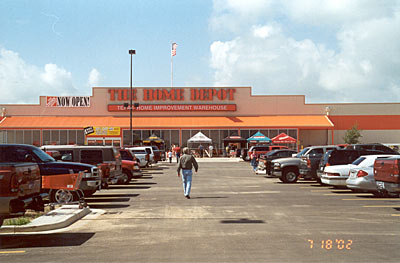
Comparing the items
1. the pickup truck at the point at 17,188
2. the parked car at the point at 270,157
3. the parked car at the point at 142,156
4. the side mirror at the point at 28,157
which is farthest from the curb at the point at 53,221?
the parked car at the point at 142,156

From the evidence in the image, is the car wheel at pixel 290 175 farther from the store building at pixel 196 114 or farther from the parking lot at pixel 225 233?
the store building at pixel 196 114

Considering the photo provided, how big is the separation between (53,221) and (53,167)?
10.6 feet

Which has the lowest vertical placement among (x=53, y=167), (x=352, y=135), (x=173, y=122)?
(x=53, y=167)

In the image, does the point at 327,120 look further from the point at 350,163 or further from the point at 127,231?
the point at 127,231

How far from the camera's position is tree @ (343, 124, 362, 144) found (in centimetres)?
6125

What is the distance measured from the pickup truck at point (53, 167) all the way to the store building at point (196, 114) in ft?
154

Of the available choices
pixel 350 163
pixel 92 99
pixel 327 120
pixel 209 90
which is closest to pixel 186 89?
pixel 209 90

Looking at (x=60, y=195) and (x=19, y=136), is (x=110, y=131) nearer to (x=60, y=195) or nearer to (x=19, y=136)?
(x=19, y=136)

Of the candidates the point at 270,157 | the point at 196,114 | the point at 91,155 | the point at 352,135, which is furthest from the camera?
the point at 196,114

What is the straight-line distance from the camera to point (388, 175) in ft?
43.2

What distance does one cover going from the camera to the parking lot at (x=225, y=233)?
7.89m

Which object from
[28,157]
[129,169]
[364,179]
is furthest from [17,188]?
[129,169]

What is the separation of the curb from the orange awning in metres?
48.3
